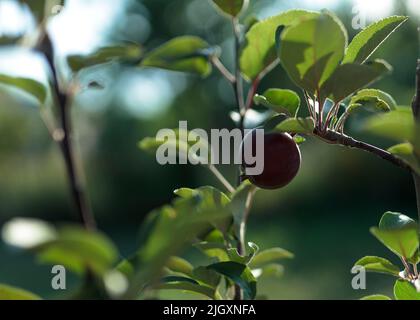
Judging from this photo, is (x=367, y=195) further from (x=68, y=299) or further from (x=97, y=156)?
(x=68, y=299)

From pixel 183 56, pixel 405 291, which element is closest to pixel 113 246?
pixel 405 291

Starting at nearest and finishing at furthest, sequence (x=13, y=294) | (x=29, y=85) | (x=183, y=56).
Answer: (x=13, y=294) → (x=29, y=85) → (x=183, y=56)

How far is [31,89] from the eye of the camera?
53 centimetres

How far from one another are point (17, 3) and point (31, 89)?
0.12m

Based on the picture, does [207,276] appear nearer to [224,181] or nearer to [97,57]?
[224,181]

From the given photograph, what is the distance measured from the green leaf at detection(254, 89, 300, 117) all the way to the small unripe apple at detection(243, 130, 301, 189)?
0.05 m

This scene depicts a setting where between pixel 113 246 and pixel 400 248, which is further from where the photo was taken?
pixel 400 248

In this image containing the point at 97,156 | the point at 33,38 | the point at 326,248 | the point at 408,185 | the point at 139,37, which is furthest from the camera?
the point at 139,37

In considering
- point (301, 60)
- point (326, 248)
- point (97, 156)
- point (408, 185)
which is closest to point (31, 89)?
point (301, 60)

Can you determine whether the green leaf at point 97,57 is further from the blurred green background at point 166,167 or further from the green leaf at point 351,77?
the blurred green background at point 166,167

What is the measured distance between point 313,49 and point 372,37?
0.12 metres

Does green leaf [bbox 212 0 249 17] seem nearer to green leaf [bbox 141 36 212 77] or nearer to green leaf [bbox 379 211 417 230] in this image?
green leaf [bbox 141 36 212 77]

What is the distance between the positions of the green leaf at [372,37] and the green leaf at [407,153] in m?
0.14

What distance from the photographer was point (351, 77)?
0.48 m
